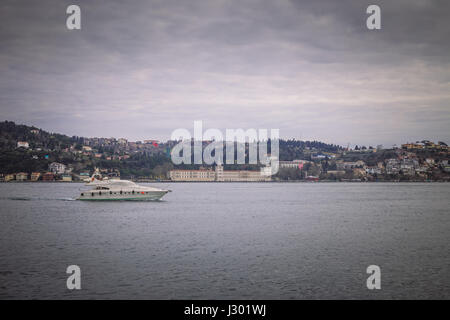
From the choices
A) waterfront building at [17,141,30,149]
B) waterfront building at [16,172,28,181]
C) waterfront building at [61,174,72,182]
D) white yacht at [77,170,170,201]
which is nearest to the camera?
white yacht at [77,170,170,201]

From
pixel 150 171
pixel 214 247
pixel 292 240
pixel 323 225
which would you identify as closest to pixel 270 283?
pixel 214 247

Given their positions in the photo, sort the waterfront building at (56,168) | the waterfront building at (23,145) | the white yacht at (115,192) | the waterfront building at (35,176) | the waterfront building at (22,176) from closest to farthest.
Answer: the white yacht at (115,192), the waterfront building at (22,176), the waterfront building at (35,176), the waterfront building at (56,168), the waterfront building at (23,145)

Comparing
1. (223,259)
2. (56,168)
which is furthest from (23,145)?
(223,259)

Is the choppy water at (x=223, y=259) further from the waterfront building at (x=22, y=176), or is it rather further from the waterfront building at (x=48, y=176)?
the waterfront building at (x=22, y=176)

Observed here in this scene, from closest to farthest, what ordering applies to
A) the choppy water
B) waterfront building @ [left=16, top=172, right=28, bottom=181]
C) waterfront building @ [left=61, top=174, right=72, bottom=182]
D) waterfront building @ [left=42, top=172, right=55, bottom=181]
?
the choppy water < waterfront building @ [left=16, top=172, right=28, bottom=181] < waterfront building @ [left=61, top=174, right=72, bottom=182] < waterfront building @ [left=42, top=172, right=55, bottom=181]

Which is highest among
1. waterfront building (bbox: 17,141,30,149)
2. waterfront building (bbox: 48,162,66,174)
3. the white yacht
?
waterfront building (bbox: 17,141,30,149)

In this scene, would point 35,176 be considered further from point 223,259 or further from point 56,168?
point 223,259

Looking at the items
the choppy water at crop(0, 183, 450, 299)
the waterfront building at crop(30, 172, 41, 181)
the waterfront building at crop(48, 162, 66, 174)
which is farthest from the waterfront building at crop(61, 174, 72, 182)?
the choppy water at crop(0, 183, 450, 299)

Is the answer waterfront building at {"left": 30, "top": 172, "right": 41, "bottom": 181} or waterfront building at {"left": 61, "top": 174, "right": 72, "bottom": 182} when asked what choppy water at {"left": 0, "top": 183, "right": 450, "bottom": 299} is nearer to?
waterfront building at {"left": 61, "top": 174, "right": 72, "bottom": 182}

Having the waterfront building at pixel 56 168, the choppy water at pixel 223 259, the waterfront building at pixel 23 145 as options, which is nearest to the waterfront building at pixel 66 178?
the waterfront building at pixel 56 168

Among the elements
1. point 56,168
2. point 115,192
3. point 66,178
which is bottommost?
point 66,178

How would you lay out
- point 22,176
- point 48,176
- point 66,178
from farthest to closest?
point 48,176, point 66,178, point 22,176
